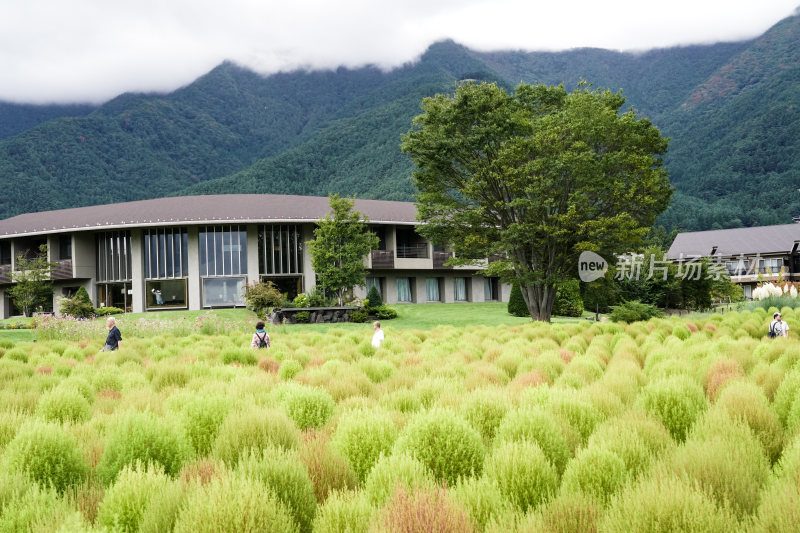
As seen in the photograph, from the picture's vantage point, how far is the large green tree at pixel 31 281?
3869 centimetres

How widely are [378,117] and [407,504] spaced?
399 ft

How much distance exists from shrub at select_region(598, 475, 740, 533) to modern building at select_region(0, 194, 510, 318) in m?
35.6

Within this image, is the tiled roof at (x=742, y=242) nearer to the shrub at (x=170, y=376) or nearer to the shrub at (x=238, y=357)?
the shrub at (x=238, y=357)

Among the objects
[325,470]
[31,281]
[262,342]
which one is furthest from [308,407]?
[31,281]

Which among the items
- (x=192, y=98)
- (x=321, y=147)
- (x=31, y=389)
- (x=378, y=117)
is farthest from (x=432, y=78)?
(x=31, y=389)

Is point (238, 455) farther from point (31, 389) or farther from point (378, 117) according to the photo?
point (378, 117)

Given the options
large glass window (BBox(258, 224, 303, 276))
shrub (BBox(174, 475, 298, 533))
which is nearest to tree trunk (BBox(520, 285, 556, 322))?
large glass window (BBox(258, 224, 303, 276))

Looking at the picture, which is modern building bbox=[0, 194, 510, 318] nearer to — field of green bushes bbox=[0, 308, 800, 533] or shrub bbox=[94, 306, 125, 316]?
shrub bbox=[94, 306, 125, 316]

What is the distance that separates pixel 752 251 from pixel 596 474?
73.8m

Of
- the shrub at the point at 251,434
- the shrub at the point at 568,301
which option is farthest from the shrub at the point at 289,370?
the shrub at the point at 568,301

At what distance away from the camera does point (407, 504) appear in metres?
3.07

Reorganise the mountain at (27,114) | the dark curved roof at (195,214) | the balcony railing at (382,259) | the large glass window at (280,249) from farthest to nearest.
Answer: the mountain at (27,114), the balcony railing at (382,259), the large glass window at (280,249), the dark curved roof at (195,214)

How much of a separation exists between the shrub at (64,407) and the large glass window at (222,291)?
34.1 meters

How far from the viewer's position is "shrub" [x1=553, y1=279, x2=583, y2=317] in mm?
34781
